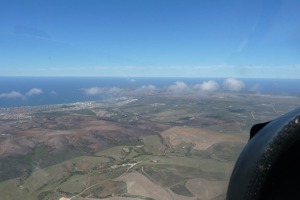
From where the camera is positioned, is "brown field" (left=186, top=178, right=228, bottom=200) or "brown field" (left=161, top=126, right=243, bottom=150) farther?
"brown field" (left=161, top=126, right=243, bottom=150)

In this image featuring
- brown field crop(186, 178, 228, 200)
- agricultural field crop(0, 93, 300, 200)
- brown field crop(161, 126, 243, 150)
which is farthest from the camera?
brown field crop(161, 126, 243, 150)

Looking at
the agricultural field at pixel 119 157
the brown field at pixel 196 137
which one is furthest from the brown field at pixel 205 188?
the brown field at pixel 196 137

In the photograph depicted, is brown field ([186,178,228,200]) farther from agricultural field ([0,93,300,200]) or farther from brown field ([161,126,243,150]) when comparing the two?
brown field ([161,126,243,150])

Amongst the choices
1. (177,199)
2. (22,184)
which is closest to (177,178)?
(177,199)

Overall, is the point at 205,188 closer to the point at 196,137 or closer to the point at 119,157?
the point at 119,157

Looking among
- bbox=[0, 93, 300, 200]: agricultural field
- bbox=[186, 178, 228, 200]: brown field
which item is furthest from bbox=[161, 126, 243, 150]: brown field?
bbox=[186, 178, 228, 200]: brown field

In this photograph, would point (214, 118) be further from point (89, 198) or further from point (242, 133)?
point (89, 198)

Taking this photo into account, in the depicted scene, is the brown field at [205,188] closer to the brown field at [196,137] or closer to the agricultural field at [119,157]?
the agricultural field at [119,157]

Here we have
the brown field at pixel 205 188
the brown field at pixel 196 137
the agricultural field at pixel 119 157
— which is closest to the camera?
the brown field at pixel 205 188

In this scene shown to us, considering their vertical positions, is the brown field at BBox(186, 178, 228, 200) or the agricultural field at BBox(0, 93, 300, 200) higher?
the brown field at BBox(186, 178, 228, 200)

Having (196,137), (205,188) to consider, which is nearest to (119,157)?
(196,137)
